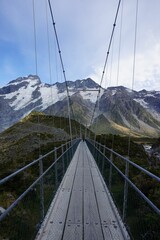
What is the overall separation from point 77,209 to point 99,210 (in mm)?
429

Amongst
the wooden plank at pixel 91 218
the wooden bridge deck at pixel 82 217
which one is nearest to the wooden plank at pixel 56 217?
the wooden bridge deck at pixel 82 217

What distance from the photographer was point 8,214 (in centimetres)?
354

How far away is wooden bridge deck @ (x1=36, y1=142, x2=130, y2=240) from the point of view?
4.76 metres

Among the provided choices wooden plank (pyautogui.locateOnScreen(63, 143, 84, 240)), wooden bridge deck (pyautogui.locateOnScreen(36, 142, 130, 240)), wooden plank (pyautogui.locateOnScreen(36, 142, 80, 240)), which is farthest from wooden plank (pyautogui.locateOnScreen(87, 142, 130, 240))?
wooden plank (pyautogui.locateOnScreen(36, 142, 80, 240))

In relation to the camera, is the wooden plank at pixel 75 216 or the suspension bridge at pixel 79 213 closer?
the suspension bridge at pixel 79 213

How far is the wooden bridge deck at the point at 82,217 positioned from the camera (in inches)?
187

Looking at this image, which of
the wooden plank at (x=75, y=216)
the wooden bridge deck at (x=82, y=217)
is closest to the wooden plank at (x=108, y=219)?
the wooden bridge deck at (x=82, y=217)

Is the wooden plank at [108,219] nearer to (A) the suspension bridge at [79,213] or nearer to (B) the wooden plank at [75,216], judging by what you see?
(A) the suspension bridge at [79,213]

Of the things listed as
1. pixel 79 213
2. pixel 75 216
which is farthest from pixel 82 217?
pixel 79 213

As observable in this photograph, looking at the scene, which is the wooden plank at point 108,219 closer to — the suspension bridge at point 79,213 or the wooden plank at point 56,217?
the suspension bridge at point 79,213

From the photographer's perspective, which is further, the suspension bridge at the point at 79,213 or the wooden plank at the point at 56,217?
the wooden plank at the point at 56,217

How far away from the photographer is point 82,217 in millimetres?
5637

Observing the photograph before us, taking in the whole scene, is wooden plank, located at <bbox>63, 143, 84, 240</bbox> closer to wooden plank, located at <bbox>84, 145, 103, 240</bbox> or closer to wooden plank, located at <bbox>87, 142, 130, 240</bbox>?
wooden plank, located at <bbox>84, 145, 103, 240</bbox>

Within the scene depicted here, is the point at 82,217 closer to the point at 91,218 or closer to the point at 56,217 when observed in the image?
the point at 91,218
